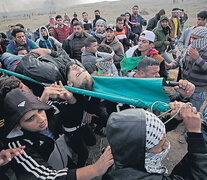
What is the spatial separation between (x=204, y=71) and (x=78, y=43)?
3946 millimetres

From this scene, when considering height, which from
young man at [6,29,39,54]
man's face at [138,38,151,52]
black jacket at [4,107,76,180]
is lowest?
black jacket at [4,107,76,180]

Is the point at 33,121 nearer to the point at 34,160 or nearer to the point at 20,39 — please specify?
the point at 34,160

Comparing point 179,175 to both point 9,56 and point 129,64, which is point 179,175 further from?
point 9,56

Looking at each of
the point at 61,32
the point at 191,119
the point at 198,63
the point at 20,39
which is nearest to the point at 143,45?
the point at 198,63

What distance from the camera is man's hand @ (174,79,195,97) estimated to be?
1.84 m

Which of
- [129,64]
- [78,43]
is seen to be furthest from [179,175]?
[78,43]

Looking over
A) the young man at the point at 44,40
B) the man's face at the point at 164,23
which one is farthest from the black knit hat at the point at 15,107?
the man's face at the point at 164,23

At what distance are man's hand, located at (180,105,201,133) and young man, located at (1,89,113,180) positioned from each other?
2.84ft

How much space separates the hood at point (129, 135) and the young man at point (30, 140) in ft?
1.66

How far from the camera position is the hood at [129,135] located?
40.7 inches

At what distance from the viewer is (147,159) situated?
3.99 feet

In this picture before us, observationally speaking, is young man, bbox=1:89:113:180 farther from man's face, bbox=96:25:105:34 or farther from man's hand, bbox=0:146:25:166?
man's face, bbox=96:25:105:34

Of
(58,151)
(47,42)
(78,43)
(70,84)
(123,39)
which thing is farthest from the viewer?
(123,39)

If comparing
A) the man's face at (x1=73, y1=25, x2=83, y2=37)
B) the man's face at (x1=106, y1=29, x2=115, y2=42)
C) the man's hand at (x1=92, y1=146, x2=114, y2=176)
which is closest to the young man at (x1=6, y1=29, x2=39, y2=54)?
the man's face at (x1=73, y1=25, x2=83, y2=37)
